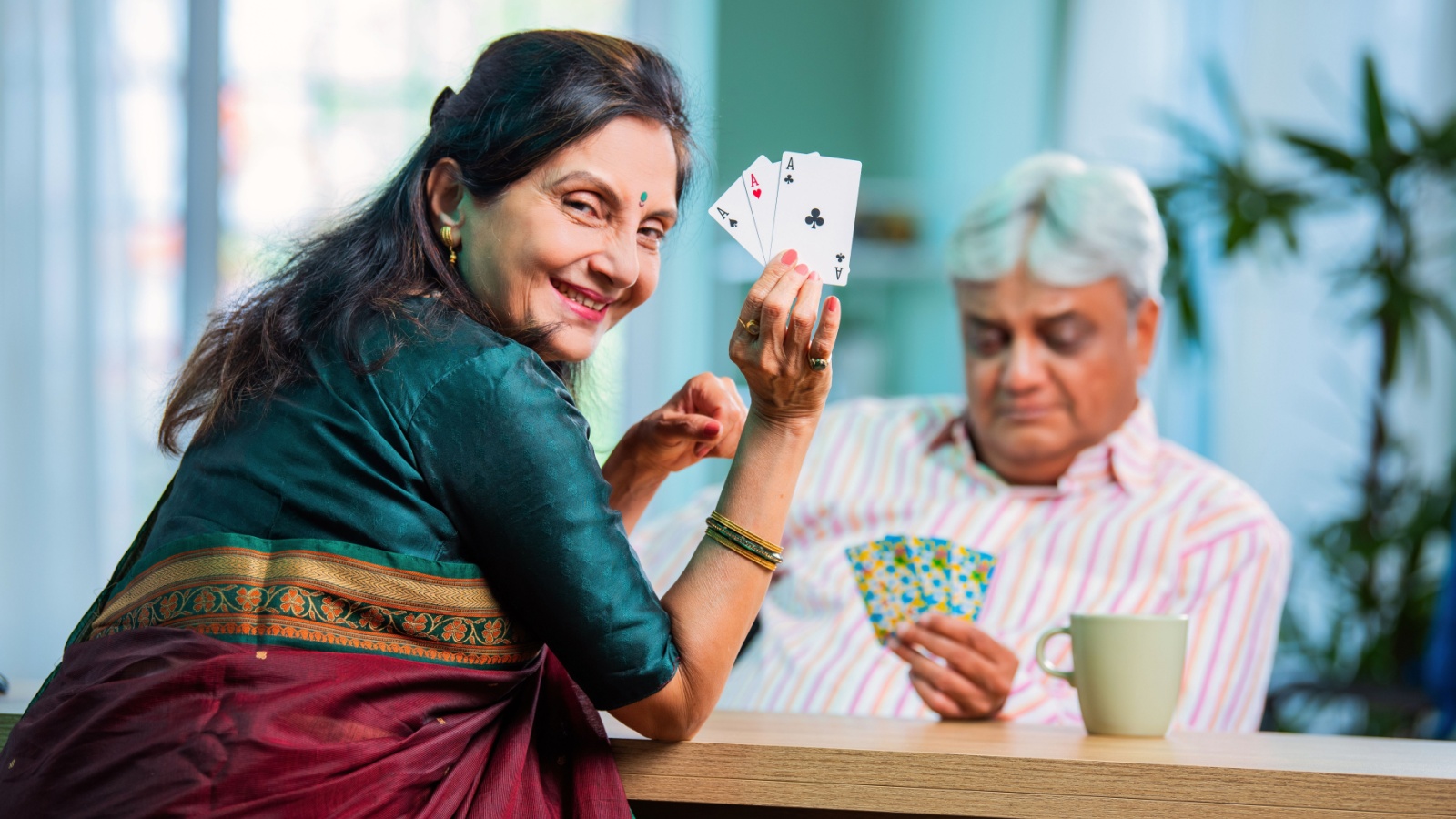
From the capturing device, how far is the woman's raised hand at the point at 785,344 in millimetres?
989

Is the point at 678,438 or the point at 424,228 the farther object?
the point at 678,438

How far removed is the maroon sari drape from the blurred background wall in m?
2.52

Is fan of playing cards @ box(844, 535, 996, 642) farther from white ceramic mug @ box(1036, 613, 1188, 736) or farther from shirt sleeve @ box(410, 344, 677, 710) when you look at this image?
shirt sleeve @ box(410, 344, 677, 710)

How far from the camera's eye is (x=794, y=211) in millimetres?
1086

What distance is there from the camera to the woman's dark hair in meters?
0.99

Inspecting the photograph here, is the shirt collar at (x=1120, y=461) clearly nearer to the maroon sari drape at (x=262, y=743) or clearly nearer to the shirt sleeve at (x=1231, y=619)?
the shirt sleeve at (x=1231, y=619)

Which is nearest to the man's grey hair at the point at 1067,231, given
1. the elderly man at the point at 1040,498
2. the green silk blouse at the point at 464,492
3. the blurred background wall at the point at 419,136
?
the elderly man at the point at 1040,498

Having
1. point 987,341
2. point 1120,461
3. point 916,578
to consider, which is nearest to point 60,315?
point 987,341

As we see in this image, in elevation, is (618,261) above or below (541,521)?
above

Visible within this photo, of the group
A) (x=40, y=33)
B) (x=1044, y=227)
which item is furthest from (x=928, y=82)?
(x=40, y=33)

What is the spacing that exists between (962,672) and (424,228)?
66cm

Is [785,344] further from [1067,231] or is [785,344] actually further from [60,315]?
[60,315]

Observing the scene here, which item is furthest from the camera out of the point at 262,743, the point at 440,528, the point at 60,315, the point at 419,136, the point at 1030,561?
the point at 60,315

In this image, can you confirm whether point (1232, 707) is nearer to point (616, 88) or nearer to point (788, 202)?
point (788, 202)
